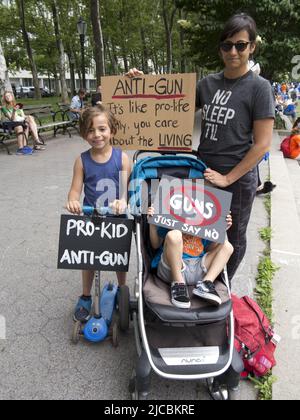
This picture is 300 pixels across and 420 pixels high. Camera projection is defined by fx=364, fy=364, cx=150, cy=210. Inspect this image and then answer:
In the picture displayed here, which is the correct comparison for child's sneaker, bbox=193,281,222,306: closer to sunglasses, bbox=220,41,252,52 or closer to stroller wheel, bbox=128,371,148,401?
stroller wheel, bbox=128,371,148,401

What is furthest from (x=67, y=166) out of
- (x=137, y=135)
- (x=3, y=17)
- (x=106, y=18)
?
(x=3, y=17)

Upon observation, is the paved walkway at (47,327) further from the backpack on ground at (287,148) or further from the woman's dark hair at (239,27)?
the backpack on ground at (287,148)

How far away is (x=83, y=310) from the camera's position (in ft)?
9.25

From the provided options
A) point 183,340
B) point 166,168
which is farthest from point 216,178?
point 183,340

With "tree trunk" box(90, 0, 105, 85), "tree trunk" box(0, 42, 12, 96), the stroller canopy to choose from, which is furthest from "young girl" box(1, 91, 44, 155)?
the stroller canopy

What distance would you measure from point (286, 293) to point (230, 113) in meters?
1.86

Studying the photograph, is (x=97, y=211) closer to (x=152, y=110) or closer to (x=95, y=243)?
(x=95, y=243)

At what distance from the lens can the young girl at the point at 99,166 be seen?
2.42m

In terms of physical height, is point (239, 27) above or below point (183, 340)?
above

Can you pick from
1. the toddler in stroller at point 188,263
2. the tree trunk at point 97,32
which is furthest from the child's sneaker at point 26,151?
the toddler in stroller at point 188,263

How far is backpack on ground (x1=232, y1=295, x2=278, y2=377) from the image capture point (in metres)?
2.39

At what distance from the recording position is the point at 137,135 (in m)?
2.83

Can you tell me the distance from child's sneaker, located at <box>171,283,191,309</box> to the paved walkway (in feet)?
2.21
